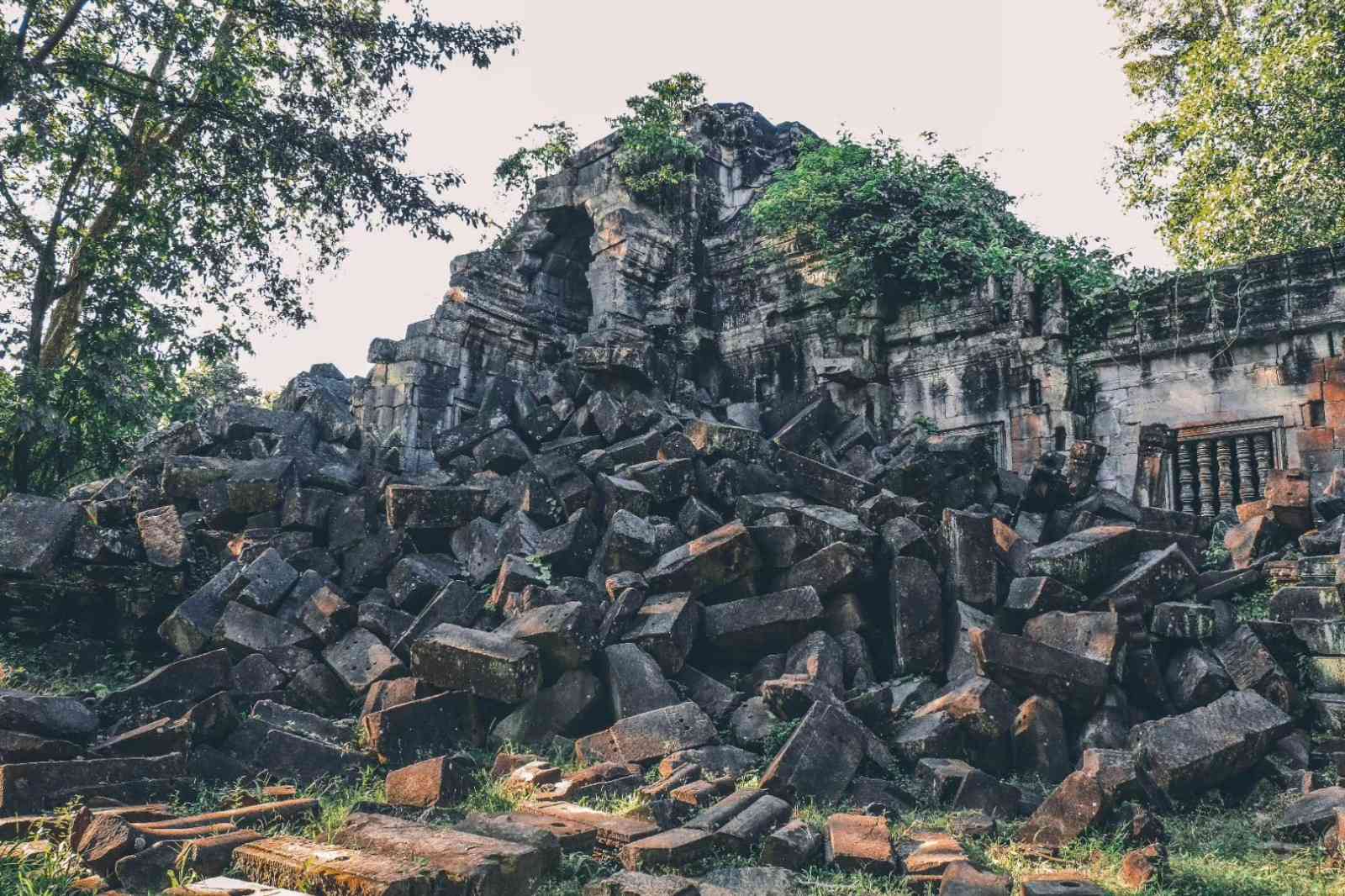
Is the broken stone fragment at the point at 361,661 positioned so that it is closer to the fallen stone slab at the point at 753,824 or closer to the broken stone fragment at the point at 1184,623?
the fallen stone slab at the point at 753,824

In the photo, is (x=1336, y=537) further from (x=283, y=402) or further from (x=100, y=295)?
(x=100, y=295)

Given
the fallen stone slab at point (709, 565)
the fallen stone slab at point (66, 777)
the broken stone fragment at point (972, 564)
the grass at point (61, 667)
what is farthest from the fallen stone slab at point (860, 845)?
the grass at point (61, 667)

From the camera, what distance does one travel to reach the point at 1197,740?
4664 mm

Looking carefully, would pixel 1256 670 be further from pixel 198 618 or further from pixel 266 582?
pixel 198 618

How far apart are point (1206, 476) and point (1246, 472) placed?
1.05 feet

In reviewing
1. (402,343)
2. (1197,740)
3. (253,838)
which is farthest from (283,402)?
(1197,740)

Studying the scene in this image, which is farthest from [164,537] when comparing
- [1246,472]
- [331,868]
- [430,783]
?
[1246,472]

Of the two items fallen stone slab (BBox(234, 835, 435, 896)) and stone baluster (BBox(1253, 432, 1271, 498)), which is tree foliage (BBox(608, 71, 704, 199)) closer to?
stone baluster (BBox(1253, 432, 1271, 498))

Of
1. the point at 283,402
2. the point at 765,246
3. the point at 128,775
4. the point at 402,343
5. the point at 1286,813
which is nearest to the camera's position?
the point at 1286,813

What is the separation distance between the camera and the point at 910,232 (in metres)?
10.6

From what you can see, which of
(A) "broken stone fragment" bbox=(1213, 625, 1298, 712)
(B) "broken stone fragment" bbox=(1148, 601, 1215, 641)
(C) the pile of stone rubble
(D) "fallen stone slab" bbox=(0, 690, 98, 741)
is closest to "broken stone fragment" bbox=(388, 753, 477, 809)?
(C) the pile of stone rubble

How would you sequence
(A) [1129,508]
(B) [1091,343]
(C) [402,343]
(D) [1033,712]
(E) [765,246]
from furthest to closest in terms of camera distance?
(E) [765,246] → (C) [402,343] → (B) [1091,343] → (A) [1129,508] → (D) [1033,712]

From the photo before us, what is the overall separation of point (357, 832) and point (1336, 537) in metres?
6.13

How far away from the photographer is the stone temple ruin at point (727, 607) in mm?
4012
